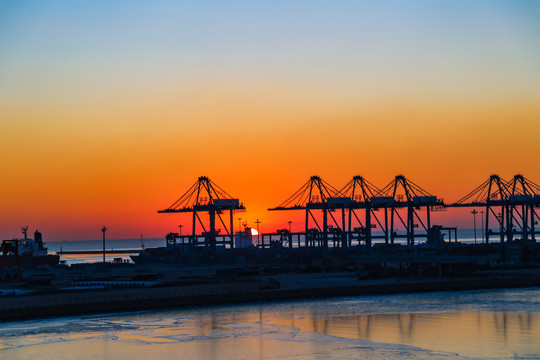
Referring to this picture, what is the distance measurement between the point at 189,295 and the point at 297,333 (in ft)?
67.6

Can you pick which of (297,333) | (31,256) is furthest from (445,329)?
(31,256)

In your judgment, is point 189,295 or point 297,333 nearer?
point 297,333

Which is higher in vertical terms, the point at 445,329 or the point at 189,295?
the point at 189,295

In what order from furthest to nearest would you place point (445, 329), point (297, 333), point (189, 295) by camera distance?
point (189, 295) < point (445, 329) < point (297, 333)

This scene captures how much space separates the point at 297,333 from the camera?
49.3 metres

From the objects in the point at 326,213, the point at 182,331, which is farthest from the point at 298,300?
the point at 326,213

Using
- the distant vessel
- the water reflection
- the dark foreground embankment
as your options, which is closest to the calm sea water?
the water reflection

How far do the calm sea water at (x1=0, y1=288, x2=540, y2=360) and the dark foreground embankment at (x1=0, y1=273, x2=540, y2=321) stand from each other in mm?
2178

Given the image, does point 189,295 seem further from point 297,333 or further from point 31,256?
point 31,256

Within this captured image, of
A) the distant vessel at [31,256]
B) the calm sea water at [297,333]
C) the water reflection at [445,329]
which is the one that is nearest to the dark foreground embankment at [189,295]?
the calm sea water at [297,333]

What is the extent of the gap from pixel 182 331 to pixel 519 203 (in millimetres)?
119033

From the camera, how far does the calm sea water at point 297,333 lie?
42.7m

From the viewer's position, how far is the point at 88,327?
5353cm

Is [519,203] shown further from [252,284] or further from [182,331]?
[182,331]
